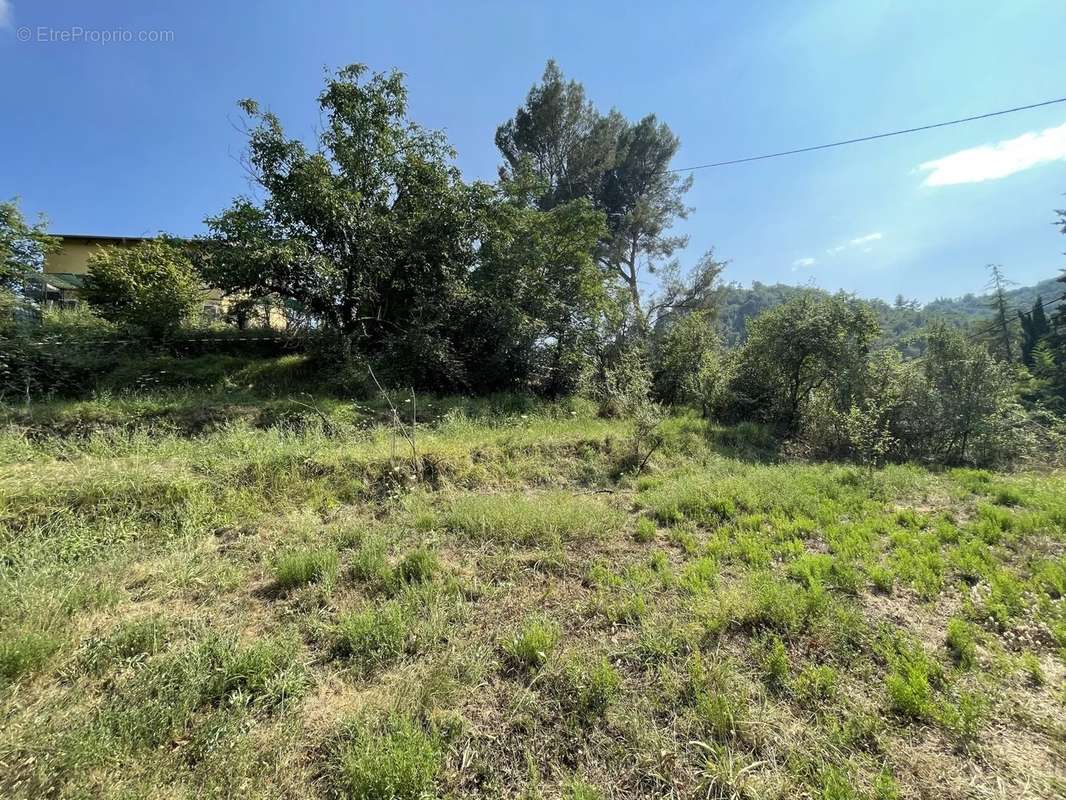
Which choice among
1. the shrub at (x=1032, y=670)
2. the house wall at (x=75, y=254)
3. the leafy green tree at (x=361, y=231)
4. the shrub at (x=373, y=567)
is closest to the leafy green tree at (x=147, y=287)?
the leafy green tree at (x=361, y=231)

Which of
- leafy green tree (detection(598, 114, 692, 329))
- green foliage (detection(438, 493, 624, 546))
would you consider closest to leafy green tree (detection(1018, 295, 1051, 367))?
leafy green tree (detection(598, 114, 692, 329))

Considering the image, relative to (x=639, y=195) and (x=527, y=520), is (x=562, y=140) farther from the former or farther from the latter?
(x=527, y=520)

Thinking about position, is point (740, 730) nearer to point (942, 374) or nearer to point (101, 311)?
point (942, 374)

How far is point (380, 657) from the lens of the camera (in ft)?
8.75

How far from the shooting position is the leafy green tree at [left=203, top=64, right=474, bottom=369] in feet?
29.8

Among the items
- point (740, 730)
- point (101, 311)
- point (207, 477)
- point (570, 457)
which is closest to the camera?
point (740, 730)

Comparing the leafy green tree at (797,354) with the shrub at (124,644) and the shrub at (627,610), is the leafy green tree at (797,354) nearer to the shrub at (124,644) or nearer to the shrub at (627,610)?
the shrub at (627,610)

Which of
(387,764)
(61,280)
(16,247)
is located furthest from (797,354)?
(61,280)

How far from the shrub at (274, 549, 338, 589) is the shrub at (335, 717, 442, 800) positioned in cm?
164

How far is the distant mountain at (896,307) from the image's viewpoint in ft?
39.6

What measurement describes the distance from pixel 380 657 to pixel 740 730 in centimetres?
231

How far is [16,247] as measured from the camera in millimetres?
10516

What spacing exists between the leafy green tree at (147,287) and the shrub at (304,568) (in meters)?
8.76

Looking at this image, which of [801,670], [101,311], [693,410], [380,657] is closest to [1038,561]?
[801,670]
